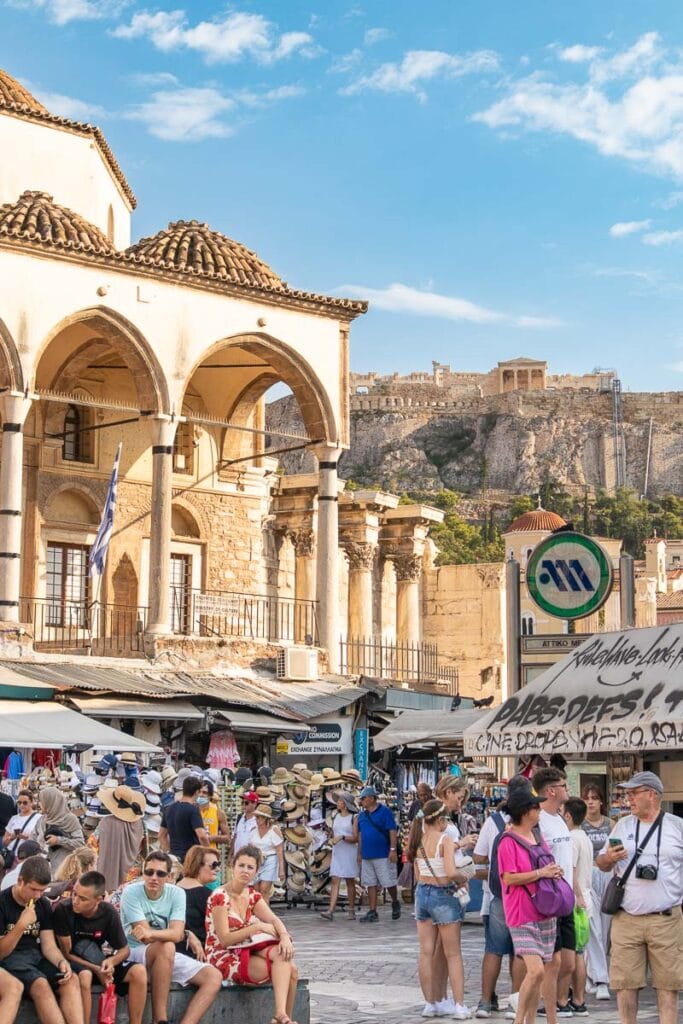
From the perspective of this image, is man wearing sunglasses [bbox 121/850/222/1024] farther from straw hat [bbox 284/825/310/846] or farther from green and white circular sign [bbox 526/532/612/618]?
straw hat [bbox 284/825/310/846]

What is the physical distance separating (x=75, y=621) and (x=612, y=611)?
41790mm

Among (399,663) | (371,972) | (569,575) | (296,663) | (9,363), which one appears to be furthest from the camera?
(399,663)

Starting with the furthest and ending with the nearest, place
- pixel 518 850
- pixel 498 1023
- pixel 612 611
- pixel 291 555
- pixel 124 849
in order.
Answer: pixel 612 611, pixel 291 555, pixel 124 849, pixel 498 1023, pixel 518 850

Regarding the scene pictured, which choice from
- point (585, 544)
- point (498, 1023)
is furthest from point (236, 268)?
point (498, 1023)

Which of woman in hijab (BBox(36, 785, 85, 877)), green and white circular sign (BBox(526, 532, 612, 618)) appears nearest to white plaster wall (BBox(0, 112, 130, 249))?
green and white circular sign (BBox(526, 532, 612, 618))

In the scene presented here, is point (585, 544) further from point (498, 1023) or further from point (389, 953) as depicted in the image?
point (498, 1023)

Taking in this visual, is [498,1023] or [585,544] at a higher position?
[585,544]

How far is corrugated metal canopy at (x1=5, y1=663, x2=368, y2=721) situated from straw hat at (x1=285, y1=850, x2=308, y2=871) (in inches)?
150

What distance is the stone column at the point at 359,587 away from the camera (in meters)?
31.8

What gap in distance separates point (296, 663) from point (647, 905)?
16.4 m

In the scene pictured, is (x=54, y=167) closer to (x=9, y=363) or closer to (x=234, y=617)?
(x=9, y=363)

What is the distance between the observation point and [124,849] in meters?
13.0

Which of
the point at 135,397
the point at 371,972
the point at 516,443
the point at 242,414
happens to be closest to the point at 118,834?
the point at 371,972

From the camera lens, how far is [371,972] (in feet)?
39.4
